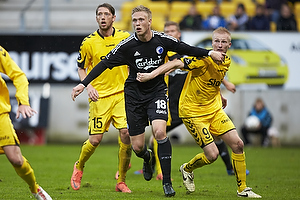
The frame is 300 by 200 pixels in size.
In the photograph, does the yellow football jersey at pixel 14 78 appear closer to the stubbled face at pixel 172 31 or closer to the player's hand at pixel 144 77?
the player's hand at pixel 144 77

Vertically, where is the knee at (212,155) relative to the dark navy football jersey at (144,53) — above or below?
below

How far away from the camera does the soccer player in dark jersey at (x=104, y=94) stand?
7.55 meters

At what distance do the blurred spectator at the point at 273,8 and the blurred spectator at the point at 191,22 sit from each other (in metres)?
2.77

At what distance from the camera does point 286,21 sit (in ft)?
57.4

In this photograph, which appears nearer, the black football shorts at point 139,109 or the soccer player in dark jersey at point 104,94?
the black football shorts at point 139,109

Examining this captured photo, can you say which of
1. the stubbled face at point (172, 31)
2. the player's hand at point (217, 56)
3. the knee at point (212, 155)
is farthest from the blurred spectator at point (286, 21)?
the player's hand at point (217, 56)

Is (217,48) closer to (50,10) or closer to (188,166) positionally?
(188,166)

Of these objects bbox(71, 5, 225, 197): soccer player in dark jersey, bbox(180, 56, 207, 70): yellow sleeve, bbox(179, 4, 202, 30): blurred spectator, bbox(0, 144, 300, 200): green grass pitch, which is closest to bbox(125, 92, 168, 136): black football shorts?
bbox(71, 5, 225, 197): soccer player in dark jersey

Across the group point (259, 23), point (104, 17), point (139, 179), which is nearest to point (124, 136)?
point (139, 179)

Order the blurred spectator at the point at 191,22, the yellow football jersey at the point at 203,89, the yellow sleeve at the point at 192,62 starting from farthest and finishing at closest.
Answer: the blurred spectator at the point at 191,22 < the yellow football jersey at the point at 203,89 < the yellow sleeve at the point at 192,62

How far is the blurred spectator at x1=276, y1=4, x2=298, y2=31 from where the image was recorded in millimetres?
17359

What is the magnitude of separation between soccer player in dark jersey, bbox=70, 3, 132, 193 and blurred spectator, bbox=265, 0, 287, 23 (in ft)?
38.4

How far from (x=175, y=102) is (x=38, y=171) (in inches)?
118

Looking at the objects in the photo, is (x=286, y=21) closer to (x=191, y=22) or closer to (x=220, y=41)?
(x=191, y=22)
